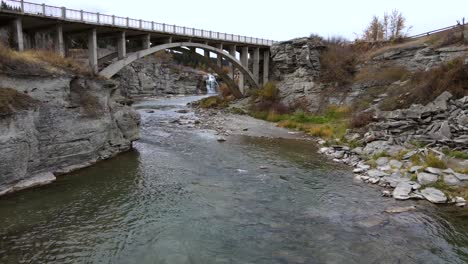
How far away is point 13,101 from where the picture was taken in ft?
39.2

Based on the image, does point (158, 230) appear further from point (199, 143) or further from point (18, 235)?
point (199, 143)

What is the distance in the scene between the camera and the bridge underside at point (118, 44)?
22.3 meters

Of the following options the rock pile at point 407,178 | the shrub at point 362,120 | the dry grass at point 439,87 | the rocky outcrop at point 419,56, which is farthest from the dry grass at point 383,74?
the rock pile at point 407,178

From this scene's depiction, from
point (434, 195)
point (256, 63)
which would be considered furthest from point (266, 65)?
point (434, 195)

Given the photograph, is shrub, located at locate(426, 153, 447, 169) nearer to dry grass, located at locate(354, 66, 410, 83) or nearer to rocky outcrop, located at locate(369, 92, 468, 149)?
rocky outcrop, located at locate(369, 92, 468, 149)

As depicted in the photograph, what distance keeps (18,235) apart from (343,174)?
40.1 feet

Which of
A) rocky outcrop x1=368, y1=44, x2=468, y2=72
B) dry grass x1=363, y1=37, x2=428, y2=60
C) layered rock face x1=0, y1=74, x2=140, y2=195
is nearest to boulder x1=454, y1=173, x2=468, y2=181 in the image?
layered rock face x1=0, y1=74, x2=140, y2=195

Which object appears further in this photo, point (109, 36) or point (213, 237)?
point (109, 36)

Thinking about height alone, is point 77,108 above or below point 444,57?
below

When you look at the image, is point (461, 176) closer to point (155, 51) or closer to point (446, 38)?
point (446, 38)

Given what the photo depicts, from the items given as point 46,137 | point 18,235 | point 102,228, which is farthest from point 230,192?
point 46,137

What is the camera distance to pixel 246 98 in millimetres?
42156

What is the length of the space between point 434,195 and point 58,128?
14940mm

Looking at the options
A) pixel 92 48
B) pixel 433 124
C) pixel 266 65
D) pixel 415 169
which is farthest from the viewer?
pixel 266 65
